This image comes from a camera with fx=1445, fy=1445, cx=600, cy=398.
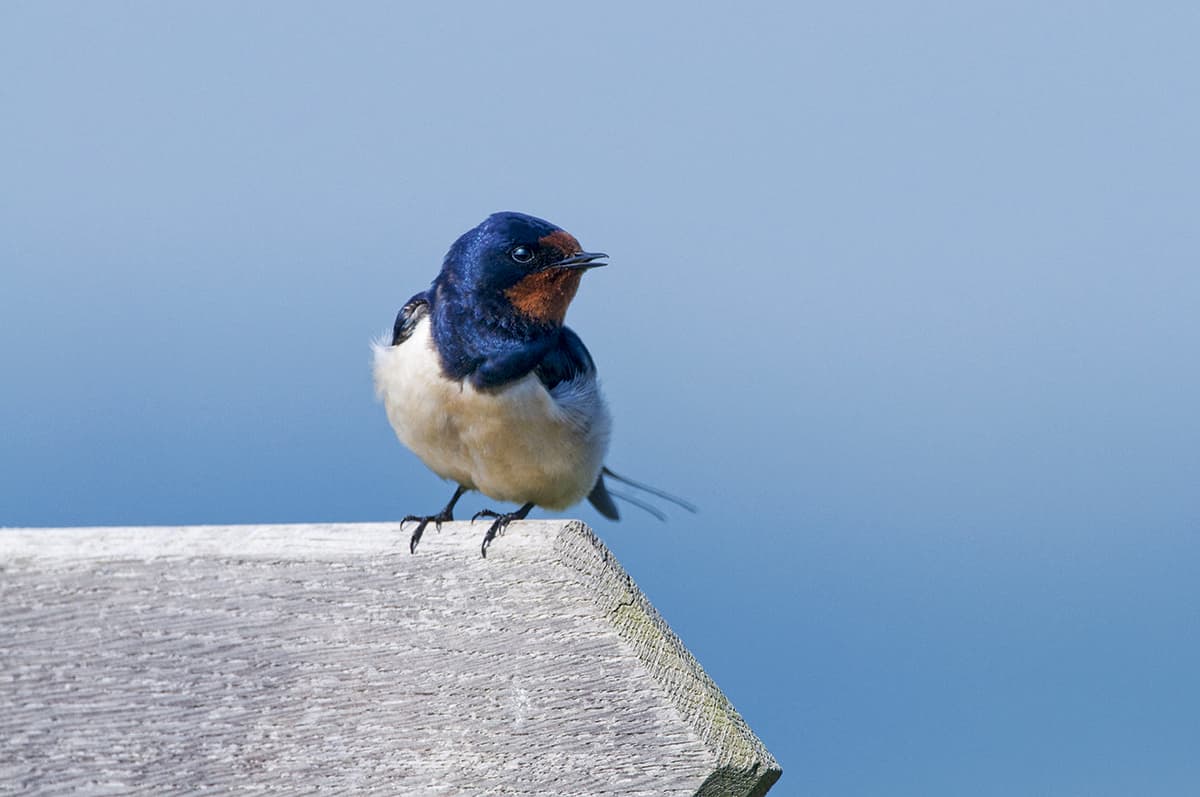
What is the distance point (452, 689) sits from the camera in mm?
978

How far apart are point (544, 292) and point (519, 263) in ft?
0.19

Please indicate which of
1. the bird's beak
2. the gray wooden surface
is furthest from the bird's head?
the gray wooden surface

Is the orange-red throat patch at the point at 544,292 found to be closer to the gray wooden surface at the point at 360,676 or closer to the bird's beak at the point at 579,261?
the bird's beak at the point at 579,261

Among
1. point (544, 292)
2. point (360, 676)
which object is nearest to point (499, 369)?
point (544, 292)

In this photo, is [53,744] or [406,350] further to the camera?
[406,350]

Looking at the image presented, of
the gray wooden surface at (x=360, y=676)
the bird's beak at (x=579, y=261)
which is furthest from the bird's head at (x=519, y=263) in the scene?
the gray wooden surface at (x=360, y=676)

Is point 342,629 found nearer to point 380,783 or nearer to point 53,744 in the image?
point 380,783

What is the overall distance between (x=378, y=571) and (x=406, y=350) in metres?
1.09

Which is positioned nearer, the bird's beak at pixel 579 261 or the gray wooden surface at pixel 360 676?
the gray wooden surface at pixel 360 676

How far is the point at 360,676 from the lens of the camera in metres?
0.99

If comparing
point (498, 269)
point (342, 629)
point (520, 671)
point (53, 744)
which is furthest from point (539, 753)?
point (498, 269)

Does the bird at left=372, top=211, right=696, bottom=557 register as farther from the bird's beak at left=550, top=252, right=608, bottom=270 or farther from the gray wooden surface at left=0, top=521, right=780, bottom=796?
the gray wooden surface at left=0, top=521, right=780, bottom=796

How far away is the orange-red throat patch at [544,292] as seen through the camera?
204cm

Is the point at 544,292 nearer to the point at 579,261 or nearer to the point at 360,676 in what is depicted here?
the point at 579,261
